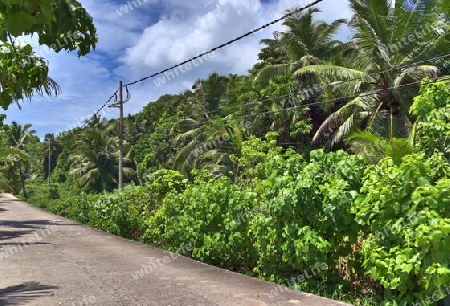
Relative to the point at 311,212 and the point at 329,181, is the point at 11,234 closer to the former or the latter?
the point at 311,212

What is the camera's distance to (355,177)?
6367 mm

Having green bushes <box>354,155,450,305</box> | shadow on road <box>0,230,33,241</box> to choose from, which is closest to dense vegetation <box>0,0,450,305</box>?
green bushes <box>354,155,450,305</box>

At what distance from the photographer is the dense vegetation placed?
4898 mm

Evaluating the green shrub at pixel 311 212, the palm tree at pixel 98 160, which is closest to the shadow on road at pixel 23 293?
the green shrub at pixel 311 212

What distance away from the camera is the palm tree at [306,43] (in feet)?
72.8

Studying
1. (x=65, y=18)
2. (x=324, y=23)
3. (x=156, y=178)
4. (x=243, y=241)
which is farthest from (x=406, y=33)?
(x=65, y=18)

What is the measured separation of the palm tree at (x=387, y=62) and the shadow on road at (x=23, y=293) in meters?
11.4

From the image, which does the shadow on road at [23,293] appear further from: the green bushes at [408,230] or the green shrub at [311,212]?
the green bushes at [408,230]

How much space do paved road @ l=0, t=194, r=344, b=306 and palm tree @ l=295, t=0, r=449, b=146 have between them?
30.5ft

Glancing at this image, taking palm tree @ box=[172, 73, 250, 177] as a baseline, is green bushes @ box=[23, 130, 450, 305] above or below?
below

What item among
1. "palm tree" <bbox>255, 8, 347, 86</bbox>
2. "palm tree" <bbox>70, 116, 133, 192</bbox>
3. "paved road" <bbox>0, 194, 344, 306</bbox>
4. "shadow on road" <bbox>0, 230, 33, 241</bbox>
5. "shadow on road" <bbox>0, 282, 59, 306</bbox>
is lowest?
"shadow on road" <bbox>0, 230, 33, 241</bbox>

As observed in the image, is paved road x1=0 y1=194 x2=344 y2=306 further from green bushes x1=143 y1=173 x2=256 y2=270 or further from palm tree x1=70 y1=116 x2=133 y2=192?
palm tree x1=70 y1=116 x2=133 y2=192

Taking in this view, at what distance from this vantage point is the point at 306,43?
22625 mm

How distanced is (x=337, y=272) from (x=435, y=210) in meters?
2.37
